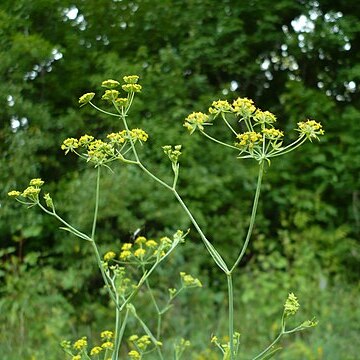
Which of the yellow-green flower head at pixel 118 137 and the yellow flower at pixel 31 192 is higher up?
the yellow-green flower head at pixel 118 137

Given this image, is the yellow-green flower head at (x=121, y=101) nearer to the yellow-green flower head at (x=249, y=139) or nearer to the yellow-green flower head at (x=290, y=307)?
the yellow-green flower head at (x=249, y=139)

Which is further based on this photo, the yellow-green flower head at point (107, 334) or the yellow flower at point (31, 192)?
the yellow-green flower head at point (107, 334)

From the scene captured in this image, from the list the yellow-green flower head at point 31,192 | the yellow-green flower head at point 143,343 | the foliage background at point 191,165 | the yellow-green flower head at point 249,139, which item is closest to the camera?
the yellow-green flower head at point 249,139

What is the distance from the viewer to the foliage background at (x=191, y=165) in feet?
15.2

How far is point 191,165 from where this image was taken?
18.0 feet

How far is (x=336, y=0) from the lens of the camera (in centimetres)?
640

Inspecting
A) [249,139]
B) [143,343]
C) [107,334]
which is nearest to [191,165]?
[143,343]

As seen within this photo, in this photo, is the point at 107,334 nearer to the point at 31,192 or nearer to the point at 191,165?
the point at 31,192

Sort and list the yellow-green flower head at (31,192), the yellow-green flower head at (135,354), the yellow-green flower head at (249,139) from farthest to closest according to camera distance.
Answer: the yellow-green flower head at (135,354) → the yellow-green flower head at (31,192) → the yellow-green flower head at (249,139)

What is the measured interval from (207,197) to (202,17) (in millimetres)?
1510

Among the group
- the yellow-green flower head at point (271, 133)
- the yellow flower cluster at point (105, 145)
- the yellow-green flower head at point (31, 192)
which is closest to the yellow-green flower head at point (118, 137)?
the yellow flower cluster at point (105, 145)

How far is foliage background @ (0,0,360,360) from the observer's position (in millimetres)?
4629

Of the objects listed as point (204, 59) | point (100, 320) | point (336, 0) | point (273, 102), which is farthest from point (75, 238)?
point (336, 0)

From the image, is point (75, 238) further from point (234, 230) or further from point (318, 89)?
point (318, 89)
